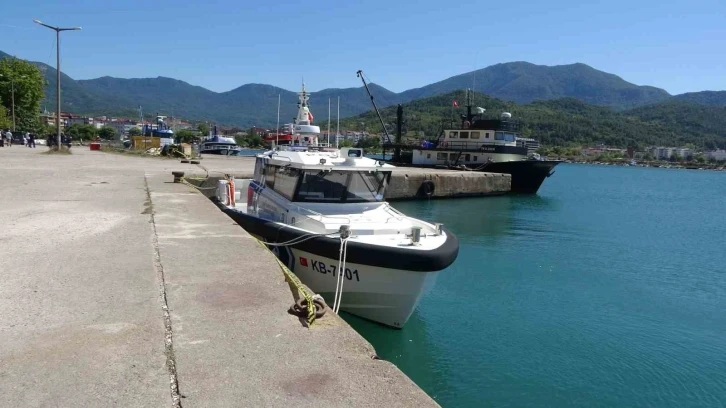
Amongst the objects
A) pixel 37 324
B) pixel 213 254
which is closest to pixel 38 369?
pixel 37 324

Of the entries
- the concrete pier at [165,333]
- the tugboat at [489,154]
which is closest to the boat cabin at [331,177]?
the concrete pier at [165,333]

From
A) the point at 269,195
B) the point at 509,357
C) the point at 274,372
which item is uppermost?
the point at 269,195

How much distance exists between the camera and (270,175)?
11.9m

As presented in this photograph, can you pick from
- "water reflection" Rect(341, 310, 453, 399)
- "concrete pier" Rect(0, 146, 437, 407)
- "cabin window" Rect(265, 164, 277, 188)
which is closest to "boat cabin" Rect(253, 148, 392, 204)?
"cabin window" Rect(265, 164, 277, 188)

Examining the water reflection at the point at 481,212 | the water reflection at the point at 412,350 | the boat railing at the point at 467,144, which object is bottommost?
the water reflection at the point at 412,350

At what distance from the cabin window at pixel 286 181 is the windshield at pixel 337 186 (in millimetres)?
189

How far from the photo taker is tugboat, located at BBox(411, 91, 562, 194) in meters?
39.6

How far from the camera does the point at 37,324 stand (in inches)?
183

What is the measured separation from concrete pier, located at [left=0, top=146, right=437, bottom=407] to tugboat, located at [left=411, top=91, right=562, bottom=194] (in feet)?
112

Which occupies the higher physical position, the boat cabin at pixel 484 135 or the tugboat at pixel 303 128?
the boat cabin at pixel 484 135

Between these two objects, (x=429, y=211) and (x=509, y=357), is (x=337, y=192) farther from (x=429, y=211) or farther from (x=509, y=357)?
(x=429, y=211)

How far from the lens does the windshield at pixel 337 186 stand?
33.7 ft

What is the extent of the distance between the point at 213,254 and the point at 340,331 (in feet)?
10.4

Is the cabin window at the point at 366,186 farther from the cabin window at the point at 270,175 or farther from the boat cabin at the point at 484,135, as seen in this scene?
the boat cabin at the point at 484,135
